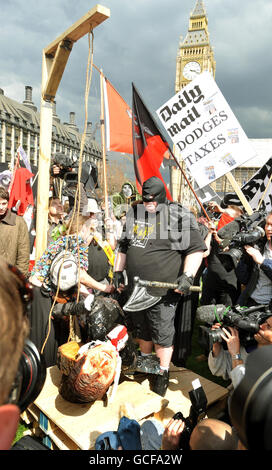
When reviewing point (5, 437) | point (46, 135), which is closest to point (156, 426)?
point (5, 437)

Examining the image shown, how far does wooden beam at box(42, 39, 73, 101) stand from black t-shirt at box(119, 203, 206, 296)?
5.22ft

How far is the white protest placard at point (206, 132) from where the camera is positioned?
323 cm

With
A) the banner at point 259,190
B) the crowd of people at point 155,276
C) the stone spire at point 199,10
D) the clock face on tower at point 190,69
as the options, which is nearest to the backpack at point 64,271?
the crowd of people at point 155,276

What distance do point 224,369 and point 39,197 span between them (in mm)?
2348

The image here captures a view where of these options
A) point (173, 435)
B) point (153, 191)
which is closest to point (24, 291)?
point (173, 435)

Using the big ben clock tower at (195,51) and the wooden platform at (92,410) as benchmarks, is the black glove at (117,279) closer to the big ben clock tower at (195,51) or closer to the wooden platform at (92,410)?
the wooden platform at (92,410)

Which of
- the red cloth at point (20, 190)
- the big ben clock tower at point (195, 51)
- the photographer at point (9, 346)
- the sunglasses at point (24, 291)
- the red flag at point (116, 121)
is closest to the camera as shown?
the photographer at point (9, 346)

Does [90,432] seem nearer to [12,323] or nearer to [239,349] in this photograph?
[239,349]

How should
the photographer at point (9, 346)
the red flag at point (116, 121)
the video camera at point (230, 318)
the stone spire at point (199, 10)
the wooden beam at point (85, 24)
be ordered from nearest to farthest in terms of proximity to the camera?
the photographer at point (9, 346)
the video camera at point (230, 318)
the wooden beam at point (85, 24)
the red flag at point (116, 121)
the stone spire at point (199, 10)

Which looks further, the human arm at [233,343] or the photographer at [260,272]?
the photographer at [260,272]

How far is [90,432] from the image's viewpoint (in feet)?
6.40

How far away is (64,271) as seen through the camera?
2.42 m

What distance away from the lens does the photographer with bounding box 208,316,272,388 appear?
1.93 meters

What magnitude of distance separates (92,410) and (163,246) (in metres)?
1.41
